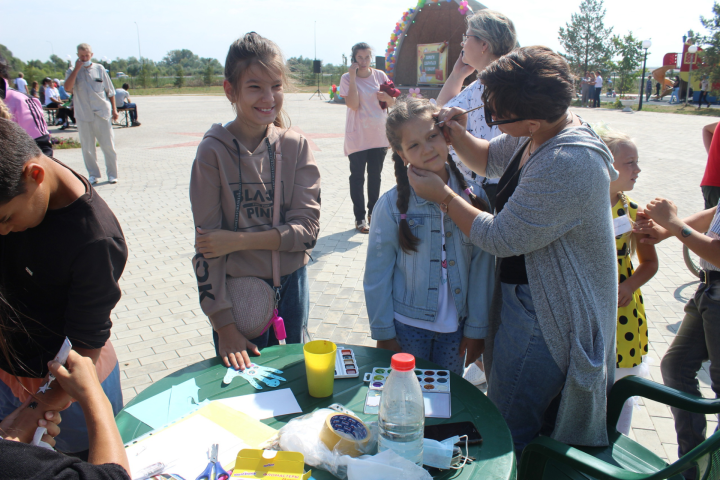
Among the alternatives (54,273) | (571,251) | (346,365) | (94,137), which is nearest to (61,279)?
(54,273)

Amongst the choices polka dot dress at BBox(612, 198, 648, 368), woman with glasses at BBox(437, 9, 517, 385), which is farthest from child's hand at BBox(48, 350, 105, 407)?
polka dot dress at BBox(612, 198, 648, 368)

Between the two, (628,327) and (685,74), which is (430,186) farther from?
(685,74)

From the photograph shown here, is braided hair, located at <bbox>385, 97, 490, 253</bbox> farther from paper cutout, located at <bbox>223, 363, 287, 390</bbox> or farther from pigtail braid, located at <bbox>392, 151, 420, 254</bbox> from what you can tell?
paper cutout, located at <bbox>223, 363, 287, 390</bbox>

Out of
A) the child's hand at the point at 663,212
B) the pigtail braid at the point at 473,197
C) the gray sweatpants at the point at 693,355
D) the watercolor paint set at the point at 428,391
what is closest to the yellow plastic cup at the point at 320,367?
the watercolor paint set at the point at 428,391

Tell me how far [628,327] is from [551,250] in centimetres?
99

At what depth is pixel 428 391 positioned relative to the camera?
1691 mm

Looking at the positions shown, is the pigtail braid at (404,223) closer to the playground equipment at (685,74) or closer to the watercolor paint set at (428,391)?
the watercolor paint set at (428,391)

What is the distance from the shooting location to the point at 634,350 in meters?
2.29

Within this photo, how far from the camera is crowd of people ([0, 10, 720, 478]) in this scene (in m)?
1.52

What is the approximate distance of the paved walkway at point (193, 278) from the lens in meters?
3.55

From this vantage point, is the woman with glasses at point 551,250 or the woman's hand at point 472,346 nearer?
the woman with glasses at point 551,250

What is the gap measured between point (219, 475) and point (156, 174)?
31.8ft

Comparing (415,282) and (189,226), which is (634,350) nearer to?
(415,282)

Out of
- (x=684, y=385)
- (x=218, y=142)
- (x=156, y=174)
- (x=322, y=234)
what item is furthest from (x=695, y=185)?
(x=156, y=174)
